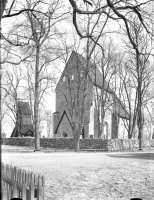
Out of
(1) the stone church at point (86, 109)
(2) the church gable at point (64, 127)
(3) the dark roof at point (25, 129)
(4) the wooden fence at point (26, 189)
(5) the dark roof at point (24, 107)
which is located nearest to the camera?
(4) the wooden fence at point (26, 189)

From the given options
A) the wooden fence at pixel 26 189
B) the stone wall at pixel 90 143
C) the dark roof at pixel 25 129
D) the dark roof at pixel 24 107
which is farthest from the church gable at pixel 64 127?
→ the wooden fence at pixel 26 189

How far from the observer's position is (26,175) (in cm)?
664

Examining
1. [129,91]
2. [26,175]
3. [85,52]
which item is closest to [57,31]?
[85,52]

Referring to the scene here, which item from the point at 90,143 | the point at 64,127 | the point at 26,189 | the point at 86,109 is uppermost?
the point at 86,109

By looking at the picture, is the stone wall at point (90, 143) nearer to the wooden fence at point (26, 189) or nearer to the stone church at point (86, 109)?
the stone church at point (86, 109)

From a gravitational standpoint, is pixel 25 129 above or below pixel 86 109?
below

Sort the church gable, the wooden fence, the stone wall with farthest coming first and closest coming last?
1. the church gable
2. the stone wall
3. the wooden fence

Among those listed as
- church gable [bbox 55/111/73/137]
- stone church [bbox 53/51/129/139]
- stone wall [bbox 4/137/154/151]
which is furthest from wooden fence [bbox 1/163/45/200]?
church gable [bbox 55/111/73/137]

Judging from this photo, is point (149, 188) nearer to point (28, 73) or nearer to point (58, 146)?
point (28, 73)

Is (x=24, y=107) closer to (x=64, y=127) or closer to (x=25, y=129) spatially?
(x=25, y=129)

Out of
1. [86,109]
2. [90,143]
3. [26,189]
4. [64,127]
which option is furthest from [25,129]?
[26,189]

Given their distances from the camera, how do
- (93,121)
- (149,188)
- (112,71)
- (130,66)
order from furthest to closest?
1. (93,121)
2. (112,71)
3. (130,66)
4. (149,188)

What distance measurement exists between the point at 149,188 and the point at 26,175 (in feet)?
15.1

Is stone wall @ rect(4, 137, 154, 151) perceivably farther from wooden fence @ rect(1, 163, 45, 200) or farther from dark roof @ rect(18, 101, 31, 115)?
Answer: wooden fence @ rect(1, 163, 45, 200)
